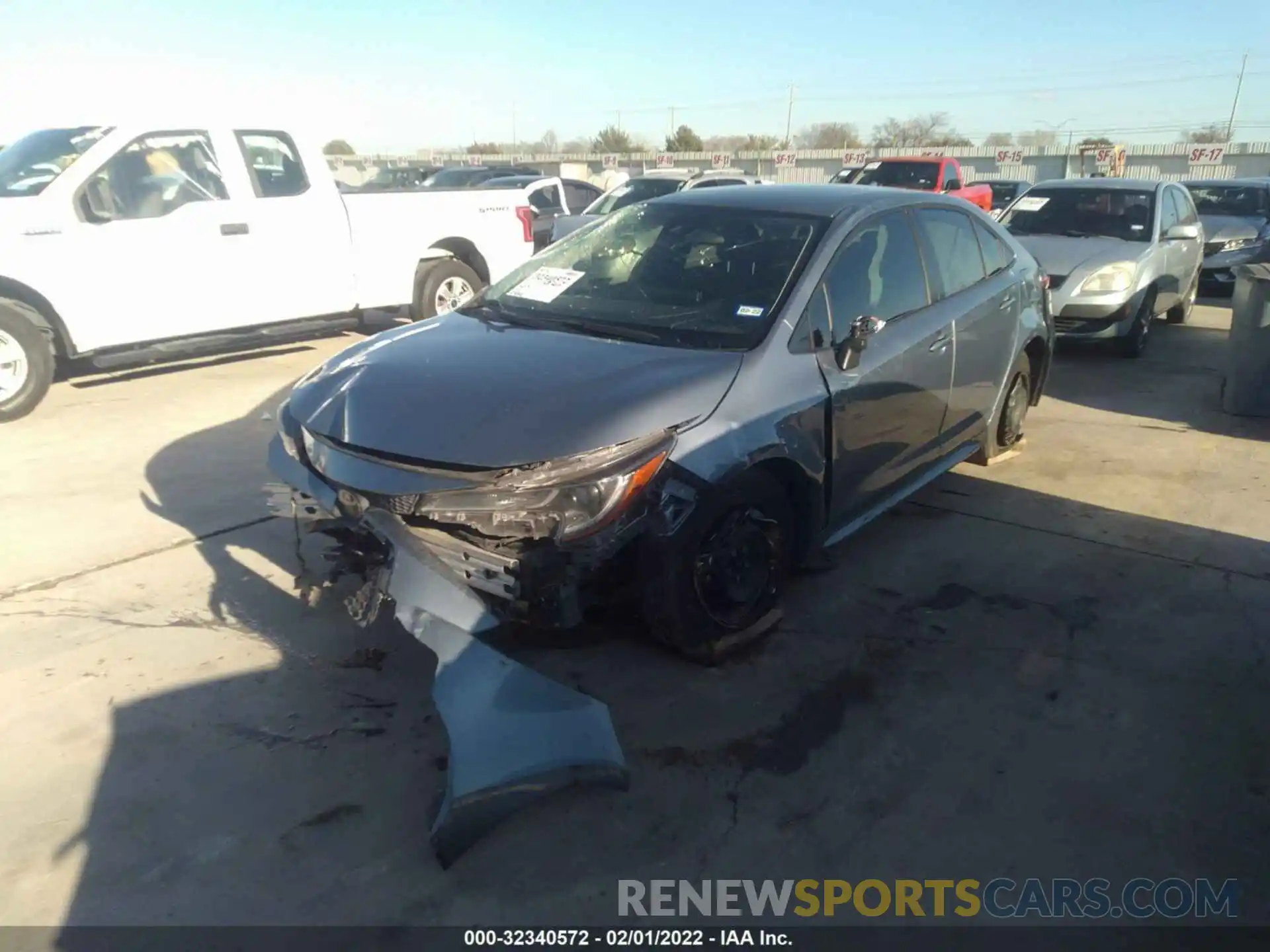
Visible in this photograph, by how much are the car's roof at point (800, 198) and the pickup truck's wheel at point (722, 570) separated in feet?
4.86

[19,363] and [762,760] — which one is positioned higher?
[19,363]

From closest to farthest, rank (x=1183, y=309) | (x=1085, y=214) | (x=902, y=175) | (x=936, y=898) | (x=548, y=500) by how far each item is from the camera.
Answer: (x=936, y=898), (x=548, y=500), (x=1085, y=214), (x=1183, y=309), (x=902, y=175)

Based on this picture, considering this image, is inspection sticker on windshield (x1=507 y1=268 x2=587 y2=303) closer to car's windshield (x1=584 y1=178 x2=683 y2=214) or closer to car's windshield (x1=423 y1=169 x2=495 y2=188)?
car's windshield (x1=584 y1=178 x2=683 y2=214)

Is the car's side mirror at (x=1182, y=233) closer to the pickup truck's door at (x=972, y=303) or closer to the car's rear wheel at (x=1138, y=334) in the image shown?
the car's rear wheel at (x=1138, y=334)

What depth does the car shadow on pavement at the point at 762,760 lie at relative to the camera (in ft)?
8.84

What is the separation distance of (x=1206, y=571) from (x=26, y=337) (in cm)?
762

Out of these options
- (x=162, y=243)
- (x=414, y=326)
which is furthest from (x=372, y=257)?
(x=414, y=326)

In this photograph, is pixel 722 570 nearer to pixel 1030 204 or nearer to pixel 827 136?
pixel 1030 204

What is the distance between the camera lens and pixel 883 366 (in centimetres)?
429

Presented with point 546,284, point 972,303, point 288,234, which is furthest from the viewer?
point 288,234

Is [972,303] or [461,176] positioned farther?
[461,176]

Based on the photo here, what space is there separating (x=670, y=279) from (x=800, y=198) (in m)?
0.87

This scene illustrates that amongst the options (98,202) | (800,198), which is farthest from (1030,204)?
(98,202)

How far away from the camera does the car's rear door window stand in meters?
4.98
